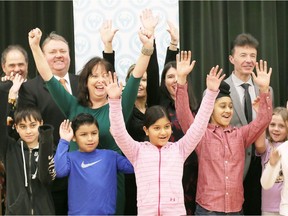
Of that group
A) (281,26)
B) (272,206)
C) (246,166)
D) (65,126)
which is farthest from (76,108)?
(281,26)

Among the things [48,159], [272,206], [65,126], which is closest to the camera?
[48,159]

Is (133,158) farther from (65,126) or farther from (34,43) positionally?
(34,43)

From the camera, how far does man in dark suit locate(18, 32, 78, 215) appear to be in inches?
123

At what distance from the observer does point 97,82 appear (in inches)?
120

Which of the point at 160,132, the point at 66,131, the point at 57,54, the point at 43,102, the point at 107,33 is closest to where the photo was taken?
the point at 160,132

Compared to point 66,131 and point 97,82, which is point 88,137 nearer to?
point 66,131

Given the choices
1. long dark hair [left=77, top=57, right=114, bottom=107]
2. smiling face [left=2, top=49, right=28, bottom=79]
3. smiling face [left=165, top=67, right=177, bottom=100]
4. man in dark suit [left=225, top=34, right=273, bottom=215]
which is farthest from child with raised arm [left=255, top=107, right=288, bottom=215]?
smiling face [left=2, top=49, right=28, bottom=79]

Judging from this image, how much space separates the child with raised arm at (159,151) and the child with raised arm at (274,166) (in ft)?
1.61

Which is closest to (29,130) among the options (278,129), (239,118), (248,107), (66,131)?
(66,131)

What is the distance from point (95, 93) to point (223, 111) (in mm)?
740

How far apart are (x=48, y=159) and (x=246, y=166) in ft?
4.04

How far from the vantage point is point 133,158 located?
2861 mm

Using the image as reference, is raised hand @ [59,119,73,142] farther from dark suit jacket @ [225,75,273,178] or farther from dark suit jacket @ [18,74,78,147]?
dark suit jacket @ [225,75,273,178]

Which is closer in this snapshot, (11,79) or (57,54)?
(11,79)
